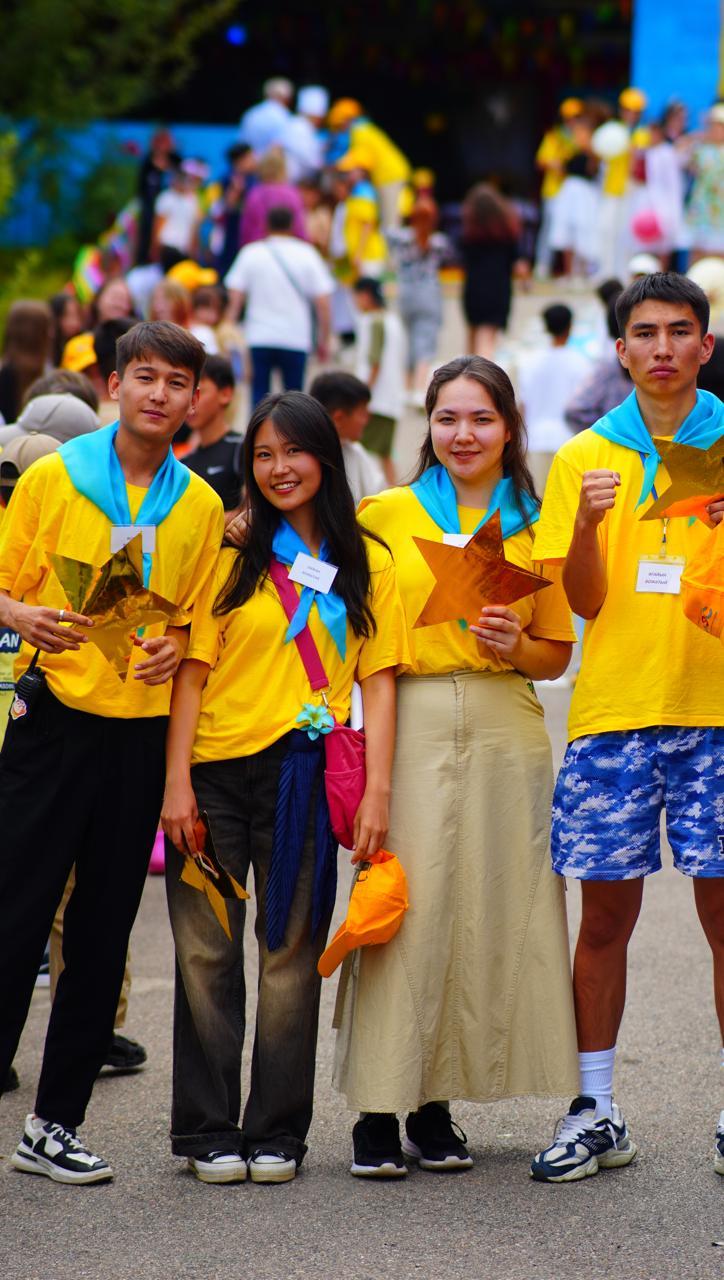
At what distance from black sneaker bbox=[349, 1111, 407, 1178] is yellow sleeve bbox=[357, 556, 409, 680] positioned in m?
1.07

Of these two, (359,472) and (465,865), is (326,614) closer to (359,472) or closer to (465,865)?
(465,865)

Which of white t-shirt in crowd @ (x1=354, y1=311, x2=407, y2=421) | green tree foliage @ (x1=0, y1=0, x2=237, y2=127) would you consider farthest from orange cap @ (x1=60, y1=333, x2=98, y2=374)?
green tree foliage @ (x1=0, y1=0, x2=237, y2=127)

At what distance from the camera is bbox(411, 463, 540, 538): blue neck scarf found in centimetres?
439

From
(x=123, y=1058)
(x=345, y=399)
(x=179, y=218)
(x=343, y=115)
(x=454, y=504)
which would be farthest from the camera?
(x=343, y=115)

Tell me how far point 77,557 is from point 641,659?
4.40 feet

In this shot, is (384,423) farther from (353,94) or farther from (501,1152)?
(353,94)

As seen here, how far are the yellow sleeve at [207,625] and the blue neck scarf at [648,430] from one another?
996 mm

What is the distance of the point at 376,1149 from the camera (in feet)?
14.3

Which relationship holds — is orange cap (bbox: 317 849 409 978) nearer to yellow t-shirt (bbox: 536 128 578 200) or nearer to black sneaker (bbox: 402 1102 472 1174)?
black sneaker (bbox: 402 1102 472 1174)

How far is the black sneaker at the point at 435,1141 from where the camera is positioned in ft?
14.4

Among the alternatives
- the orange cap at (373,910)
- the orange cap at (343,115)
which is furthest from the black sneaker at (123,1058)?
A: the orange cap at (343,115)

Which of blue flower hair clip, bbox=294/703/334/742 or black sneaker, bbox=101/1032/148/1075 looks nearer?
blue flower hair clip, bbox=294/703/334/742

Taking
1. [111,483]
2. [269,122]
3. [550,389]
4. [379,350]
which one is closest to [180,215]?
[269,122]

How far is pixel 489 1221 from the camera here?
13.4 ft
